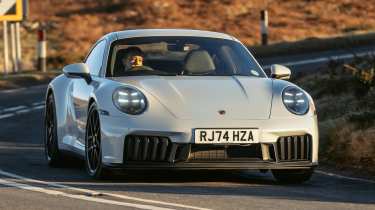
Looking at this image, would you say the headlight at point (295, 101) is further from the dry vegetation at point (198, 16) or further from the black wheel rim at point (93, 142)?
the dry vegetation at point (198, 16)

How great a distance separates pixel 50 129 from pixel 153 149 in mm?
3067

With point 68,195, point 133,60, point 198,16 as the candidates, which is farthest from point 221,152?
point 198,16

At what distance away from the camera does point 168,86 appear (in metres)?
10.4

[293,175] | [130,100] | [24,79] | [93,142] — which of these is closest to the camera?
[130,100]

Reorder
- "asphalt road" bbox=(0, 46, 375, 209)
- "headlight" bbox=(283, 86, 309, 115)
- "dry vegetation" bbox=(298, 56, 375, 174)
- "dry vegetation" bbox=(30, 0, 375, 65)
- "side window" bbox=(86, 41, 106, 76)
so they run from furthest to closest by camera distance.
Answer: "dry vegetation" bbox=(30, 0, 375, 65)
"dry vegetation" bbox=(298, 56, 375, 174)
"side window" bbox=(86, 41, 106, 76)
"headlight" bbox=(283, 86, 309, 115)
"asphalt road" bbox=(0, 46, 375, 209)

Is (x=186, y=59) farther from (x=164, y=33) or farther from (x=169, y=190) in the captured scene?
→ (x=169, y=190)

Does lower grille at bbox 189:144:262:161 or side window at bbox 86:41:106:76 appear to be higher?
side window at bbox 86:41:106:76

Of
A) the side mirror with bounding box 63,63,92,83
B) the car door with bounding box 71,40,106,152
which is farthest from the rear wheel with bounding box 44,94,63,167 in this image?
the side mirror with bounding box 63,63,92,83

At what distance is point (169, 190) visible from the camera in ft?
31.3

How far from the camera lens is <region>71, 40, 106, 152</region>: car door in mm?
11122

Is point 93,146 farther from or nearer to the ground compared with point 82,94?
nearer to the ground

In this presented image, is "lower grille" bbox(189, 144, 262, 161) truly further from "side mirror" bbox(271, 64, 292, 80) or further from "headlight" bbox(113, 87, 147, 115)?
"side mirror" bbox(271, 64, 292, 80)

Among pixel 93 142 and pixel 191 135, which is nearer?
pixel 191 135

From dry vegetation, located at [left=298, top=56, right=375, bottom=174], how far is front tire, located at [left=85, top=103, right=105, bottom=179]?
259 centimetres
